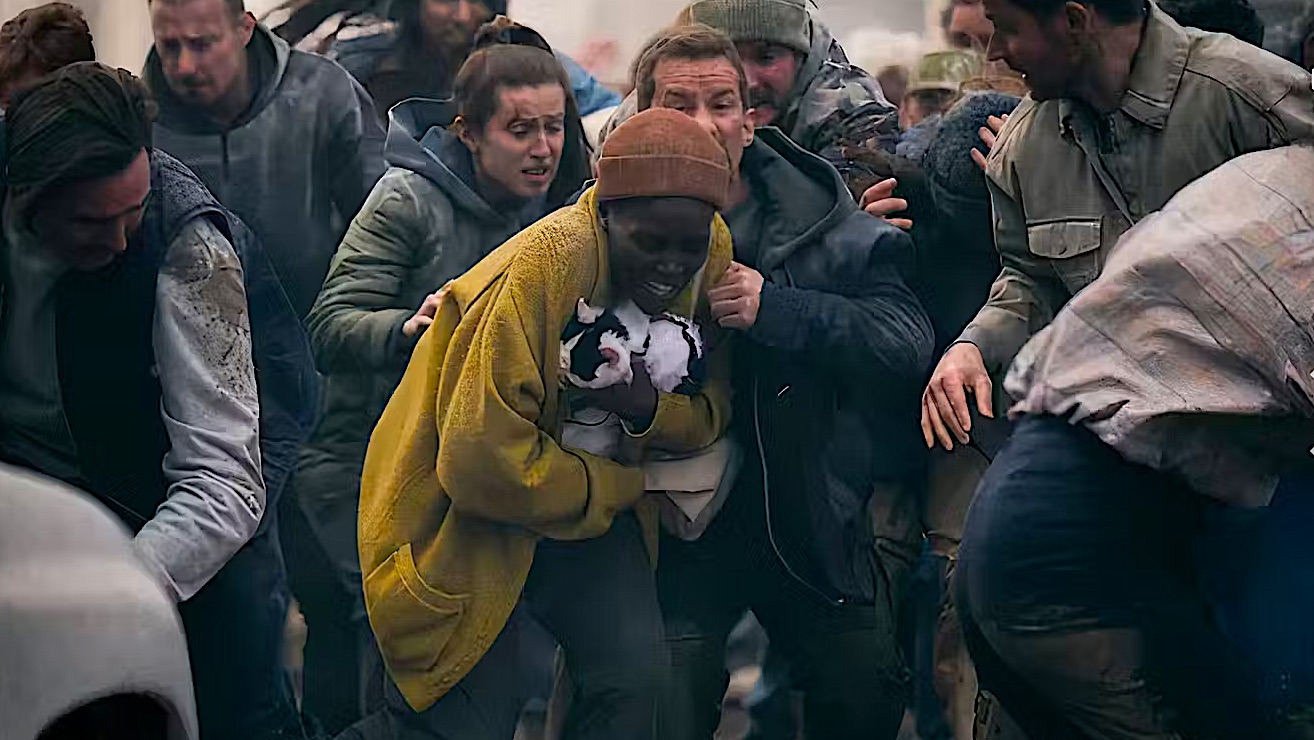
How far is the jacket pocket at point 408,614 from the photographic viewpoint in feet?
12.5

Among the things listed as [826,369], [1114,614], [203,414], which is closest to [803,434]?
[826,369]

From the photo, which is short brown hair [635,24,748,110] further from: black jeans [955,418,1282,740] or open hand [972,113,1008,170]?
black jeans [955,418,1282,740]

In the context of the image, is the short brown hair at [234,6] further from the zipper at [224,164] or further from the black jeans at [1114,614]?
the black jeans at [1114,614]

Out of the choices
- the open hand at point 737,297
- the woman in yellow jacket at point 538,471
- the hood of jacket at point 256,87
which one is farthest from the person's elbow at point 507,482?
the hood of jacket at point 256,87

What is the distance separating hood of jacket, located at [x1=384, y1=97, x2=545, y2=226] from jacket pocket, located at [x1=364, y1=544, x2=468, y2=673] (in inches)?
23.2

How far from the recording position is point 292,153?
401 centimetres

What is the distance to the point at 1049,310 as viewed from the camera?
3.65m

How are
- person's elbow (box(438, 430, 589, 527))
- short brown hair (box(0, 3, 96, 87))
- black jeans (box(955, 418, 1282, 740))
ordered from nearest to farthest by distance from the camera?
black jeans (box(955, 418, 1282, 740)) → person's elbow (box(438, 430, 589, 527)) → short brown hair (box(0, 3, 96, 87))

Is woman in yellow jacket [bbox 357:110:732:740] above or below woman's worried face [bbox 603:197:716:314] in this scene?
below

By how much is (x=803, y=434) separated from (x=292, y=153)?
1.03 meters

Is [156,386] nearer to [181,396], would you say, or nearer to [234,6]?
[181,396]

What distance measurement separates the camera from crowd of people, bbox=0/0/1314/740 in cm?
367

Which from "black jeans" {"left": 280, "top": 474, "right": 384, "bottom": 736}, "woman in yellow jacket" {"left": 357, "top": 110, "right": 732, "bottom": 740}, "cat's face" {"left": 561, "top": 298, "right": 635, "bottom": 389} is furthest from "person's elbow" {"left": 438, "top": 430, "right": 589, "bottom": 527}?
"black jeans" {"left": 280, "top": 474, "right": 384, "bottom": 736}

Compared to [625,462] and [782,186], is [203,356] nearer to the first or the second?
[625,462]
